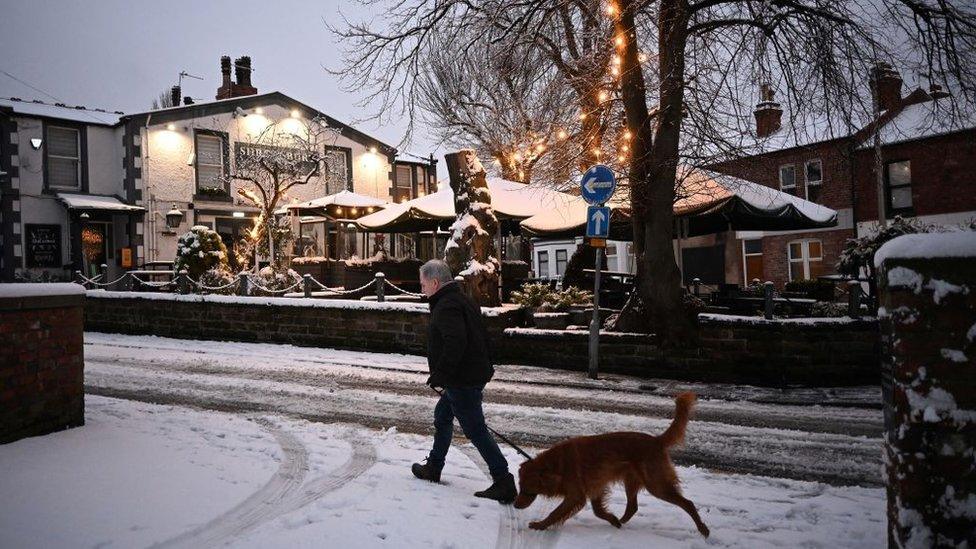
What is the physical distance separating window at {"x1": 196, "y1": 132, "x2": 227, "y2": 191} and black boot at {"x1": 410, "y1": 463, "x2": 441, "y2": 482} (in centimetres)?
2405

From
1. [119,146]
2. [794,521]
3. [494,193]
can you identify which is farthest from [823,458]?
[119,146]

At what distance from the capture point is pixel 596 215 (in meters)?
9.72

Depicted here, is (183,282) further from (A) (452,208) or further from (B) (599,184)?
(B) (599,184)

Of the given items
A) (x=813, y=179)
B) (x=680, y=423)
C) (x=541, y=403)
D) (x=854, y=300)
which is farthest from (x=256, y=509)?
(x=813, y=179)

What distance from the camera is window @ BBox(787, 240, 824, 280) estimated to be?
25480 millimetres

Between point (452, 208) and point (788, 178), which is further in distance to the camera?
point (788, 178)

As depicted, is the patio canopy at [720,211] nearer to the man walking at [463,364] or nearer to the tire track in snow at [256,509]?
the man walking at [463,364]

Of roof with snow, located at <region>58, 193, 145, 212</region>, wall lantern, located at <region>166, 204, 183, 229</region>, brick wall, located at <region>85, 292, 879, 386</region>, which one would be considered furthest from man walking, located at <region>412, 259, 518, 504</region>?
roof with snow, located at <region>58, 193, 145, 212</region>

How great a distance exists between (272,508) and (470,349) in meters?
1.71

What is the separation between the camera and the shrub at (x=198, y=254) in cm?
1723

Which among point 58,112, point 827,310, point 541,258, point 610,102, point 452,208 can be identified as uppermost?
point 58,112

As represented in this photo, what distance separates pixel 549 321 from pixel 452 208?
523 centimetres

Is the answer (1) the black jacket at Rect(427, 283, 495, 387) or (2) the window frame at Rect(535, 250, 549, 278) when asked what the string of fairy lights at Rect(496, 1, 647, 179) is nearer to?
(1) the black jacket at Rect(427, 283, 495, 387)

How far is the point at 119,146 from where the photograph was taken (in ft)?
82.5
